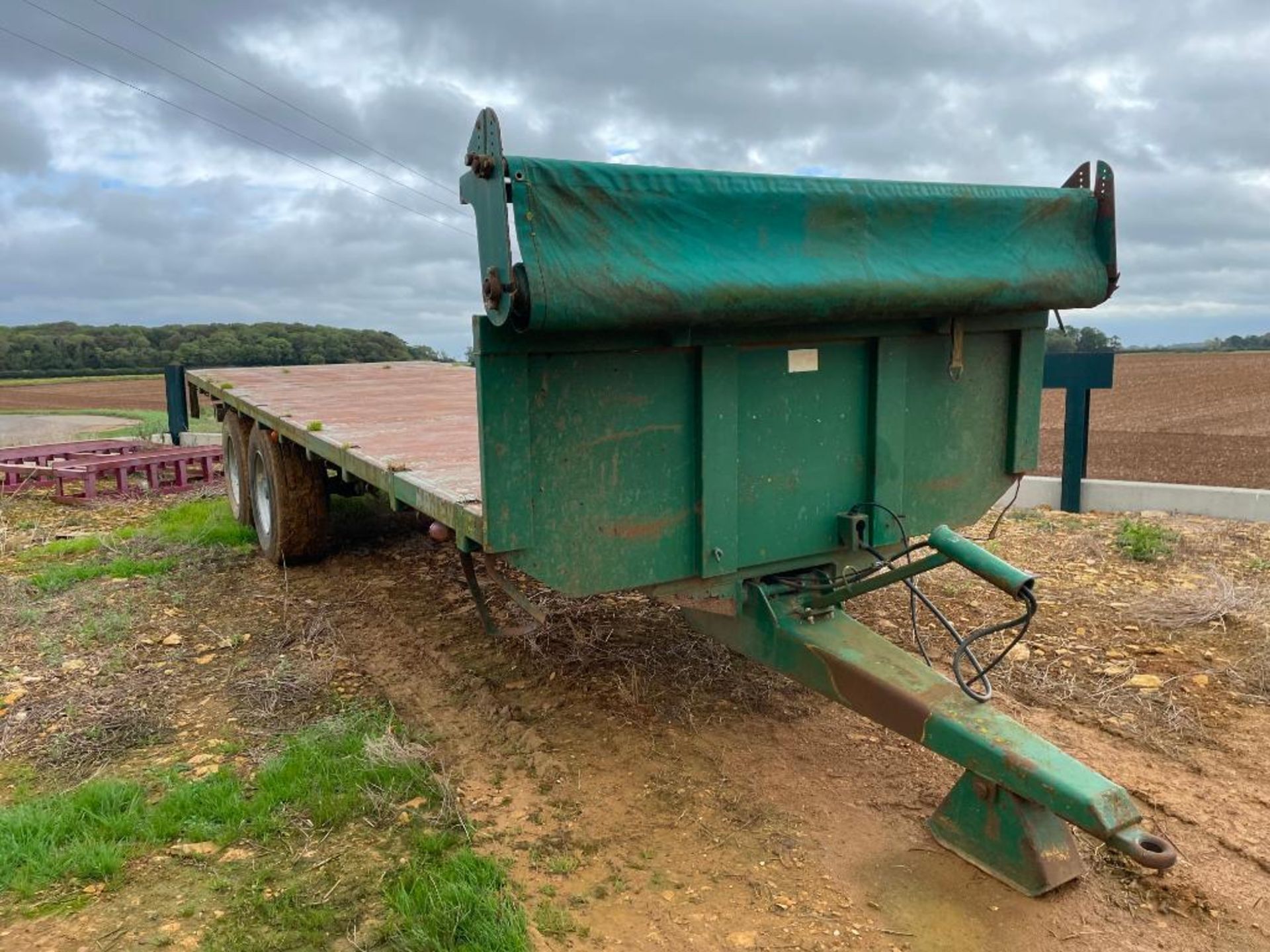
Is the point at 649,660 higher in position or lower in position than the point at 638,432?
lower

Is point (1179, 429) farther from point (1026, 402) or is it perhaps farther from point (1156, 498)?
point (1026, 402)

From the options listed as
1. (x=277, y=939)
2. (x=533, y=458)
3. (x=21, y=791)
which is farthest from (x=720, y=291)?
(x=21, y=791)

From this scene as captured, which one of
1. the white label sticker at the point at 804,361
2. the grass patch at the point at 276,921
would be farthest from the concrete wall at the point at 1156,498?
the grass patch at the point at 276,921

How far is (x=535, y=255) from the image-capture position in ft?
8.58

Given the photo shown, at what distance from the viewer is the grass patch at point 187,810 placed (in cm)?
304

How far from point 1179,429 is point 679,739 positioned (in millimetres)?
16236

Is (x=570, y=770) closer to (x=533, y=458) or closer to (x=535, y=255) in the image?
(x=533, y=458)

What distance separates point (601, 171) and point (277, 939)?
227 centimetres

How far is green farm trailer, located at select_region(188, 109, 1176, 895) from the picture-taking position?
2.71 m

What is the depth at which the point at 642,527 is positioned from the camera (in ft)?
10.4

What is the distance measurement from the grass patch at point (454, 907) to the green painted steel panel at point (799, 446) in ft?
4.28

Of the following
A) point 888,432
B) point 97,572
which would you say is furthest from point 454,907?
point 97,572

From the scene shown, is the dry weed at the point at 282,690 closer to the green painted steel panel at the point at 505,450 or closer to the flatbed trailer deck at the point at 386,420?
the flatbed trailer deck at the point at 386,420

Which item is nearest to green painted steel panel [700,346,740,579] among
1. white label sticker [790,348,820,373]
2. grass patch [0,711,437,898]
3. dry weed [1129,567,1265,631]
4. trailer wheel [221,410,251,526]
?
white label sticker [790,348,820,373]
